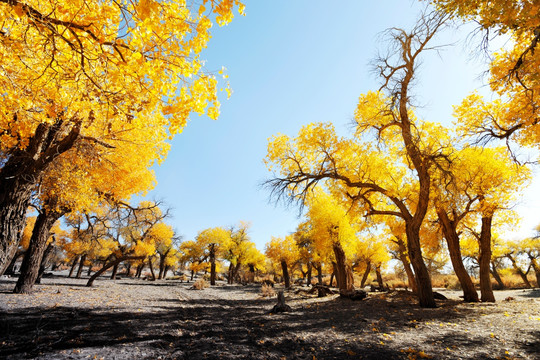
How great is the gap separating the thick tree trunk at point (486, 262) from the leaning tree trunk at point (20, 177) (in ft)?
55.6

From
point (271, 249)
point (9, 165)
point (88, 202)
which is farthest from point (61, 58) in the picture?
point (271, 249)

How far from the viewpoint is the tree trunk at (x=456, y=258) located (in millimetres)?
10680

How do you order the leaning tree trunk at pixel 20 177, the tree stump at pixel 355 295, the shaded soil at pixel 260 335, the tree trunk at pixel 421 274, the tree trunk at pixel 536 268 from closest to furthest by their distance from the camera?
the shaded soil at pixel 260 335, the leaning tree trunk at pixel 20 177, the tree trunk at pixel 421 274, the tree stump at pixel 355 295, the tree trunk at pixel 536 268

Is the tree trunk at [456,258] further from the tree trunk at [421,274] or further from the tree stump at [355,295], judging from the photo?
the tree stump at [355,295]

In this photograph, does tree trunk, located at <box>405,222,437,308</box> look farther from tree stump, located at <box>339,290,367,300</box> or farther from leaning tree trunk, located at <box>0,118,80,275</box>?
leaning tree trunk, located at <box>0,118,80,275</box>

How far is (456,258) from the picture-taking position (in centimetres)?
1118

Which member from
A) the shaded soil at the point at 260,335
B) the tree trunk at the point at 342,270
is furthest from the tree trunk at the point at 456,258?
the tree trunk at the point at 342,270

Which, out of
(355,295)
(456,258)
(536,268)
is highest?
(456,258)

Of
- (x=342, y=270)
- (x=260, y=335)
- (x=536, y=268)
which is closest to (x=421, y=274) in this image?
(x=260, y=335)

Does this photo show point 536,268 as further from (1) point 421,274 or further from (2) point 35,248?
(2) point 35,248

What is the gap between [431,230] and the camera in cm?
1444

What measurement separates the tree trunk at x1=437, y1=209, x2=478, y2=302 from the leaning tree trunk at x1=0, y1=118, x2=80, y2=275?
50.1 ft

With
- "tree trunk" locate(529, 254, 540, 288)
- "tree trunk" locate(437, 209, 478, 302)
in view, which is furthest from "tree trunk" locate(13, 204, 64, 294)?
"tree trunk" locate(529, 254, 540, 288)

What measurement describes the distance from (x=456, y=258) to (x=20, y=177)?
656 inches
